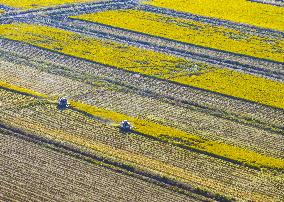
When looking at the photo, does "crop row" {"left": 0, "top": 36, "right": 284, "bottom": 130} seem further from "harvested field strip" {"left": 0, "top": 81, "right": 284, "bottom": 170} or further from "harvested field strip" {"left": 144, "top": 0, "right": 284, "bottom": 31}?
"harvested field strip" {"left": 144, "top": 0, "right": 284, "bottom": 31}

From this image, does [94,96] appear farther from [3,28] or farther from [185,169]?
[3,28]

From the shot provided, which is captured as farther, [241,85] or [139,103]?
[241,85]

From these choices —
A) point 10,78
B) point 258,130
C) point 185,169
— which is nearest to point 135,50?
point 10,78

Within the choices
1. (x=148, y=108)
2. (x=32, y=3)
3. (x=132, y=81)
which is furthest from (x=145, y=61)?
(x=32, y=3)

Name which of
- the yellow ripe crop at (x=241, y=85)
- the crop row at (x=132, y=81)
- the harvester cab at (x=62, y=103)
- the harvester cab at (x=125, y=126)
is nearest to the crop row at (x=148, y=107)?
the crop row at (x=132, y=81)

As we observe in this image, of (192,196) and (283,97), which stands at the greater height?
(283,97)

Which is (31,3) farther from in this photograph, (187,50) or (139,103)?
(139,103)

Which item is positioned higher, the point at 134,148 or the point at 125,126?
the point at 125,126
